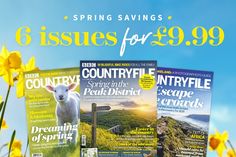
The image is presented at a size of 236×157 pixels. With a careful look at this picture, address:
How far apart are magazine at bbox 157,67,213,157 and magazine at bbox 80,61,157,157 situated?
6 centimetres

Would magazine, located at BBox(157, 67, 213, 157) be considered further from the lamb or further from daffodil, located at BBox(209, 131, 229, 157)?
the lamb

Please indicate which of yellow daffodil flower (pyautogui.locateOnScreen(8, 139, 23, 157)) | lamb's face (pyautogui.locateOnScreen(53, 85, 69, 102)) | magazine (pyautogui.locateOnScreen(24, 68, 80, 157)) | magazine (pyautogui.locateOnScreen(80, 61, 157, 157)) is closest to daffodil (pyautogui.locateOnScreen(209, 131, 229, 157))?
magazine (pyautogui.locateOnScreen(80, 61, 157, 157))

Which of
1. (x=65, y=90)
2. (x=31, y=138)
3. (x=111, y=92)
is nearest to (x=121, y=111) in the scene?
(x=111, y=92)

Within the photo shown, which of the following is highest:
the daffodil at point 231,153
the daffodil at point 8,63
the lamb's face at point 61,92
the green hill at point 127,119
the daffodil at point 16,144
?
the daffodil at point 8,63

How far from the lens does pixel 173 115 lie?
333 cm

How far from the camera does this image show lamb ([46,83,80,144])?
328cm

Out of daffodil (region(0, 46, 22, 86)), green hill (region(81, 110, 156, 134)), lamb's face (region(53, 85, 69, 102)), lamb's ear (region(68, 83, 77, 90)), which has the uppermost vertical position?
daffodil (region(0, 46, 22, 86))

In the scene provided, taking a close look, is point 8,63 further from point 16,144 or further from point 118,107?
point 118,107

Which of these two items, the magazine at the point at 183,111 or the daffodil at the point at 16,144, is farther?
the magazine at the point at 183,111

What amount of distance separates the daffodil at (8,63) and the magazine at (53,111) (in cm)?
11

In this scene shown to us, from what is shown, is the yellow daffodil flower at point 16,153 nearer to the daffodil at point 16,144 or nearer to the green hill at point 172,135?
the daffodil at point 16,144

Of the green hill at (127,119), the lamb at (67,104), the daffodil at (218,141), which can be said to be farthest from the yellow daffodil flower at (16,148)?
the daffodil at (218,141)

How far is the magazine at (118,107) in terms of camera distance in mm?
3273

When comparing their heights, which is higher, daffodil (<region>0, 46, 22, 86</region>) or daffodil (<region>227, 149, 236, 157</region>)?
daffodil (<region>0, 46, 22, 86</region>)
